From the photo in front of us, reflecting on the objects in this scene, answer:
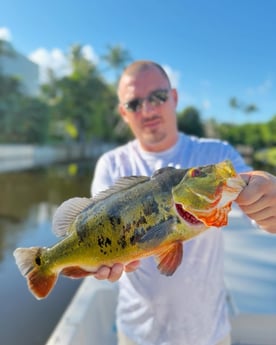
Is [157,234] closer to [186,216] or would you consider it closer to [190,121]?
[186,216]

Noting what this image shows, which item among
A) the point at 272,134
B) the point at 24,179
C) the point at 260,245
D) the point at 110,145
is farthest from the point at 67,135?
the point at 260,245

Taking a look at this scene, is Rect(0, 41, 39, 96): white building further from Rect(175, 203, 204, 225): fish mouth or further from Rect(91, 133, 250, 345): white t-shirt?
Rect(175, 203, 204, 225): fish mouth

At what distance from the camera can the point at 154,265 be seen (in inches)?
73.8

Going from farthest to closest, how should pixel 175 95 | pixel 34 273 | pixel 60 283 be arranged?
pixel 60 283 < pixel 175 95 < pixel 34 273

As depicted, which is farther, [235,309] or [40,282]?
[235,309]

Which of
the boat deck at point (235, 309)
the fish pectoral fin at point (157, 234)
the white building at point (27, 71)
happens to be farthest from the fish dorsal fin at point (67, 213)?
the white building at point (27, 71)

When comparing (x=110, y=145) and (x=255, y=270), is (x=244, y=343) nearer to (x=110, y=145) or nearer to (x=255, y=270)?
(x=255, y=270)

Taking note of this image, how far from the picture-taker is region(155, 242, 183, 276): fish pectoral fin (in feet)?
4.22

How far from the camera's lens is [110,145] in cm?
5869

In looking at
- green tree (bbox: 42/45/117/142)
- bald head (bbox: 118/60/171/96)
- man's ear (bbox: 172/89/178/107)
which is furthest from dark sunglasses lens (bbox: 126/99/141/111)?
green tree (bbox: 42/45/117/142)

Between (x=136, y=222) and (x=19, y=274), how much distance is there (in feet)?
16.5

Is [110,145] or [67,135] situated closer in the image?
[67,135]

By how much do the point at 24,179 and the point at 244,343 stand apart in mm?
16893

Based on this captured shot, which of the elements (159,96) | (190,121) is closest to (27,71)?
(190,121)
